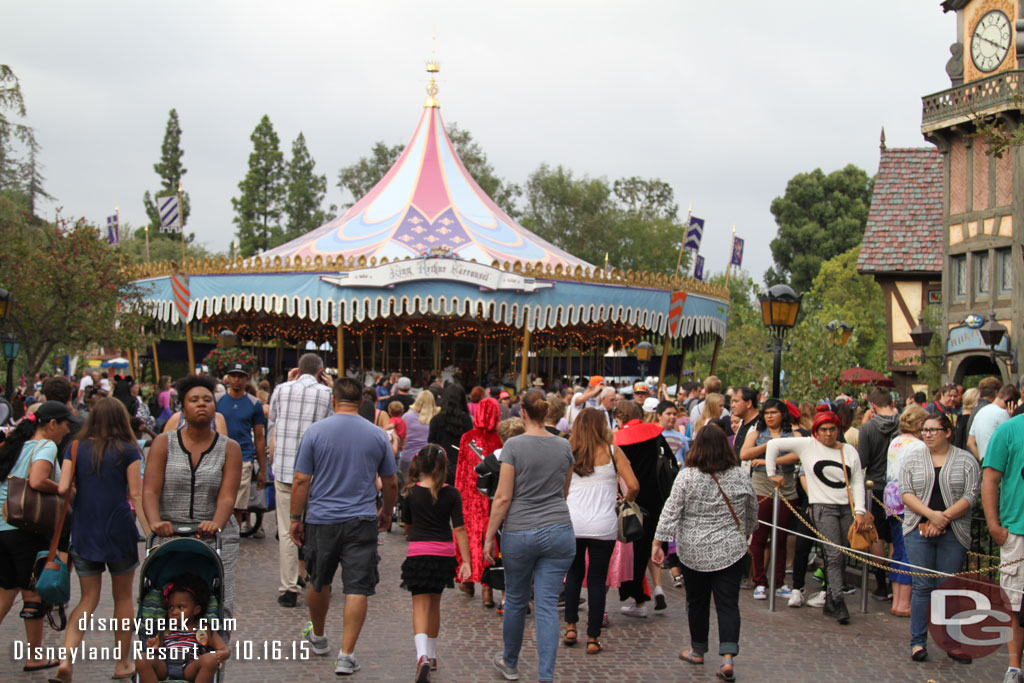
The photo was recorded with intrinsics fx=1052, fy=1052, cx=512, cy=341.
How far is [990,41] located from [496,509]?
21.5 metres

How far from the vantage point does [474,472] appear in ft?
27.0

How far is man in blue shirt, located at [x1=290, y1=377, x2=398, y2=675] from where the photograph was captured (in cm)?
618

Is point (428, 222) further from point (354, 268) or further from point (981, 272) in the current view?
point (981, 272)

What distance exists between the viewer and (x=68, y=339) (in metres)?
22.9

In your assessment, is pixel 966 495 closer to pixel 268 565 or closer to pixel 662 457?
pixel 662 457

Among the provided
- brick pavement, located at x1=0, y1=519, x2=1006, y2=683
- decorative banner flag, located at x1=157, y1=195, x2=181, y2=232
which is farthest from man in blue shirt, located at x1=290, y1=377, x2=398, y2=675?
decorative banner flag, located at x1=157, y1=195, x2=181, y2=232

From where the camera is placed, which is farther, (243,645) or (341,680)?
(243,645)

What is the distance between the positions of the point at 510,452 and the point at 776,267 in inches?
2282

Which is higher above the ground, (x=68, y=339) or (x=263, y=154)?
(x=263, y=154)

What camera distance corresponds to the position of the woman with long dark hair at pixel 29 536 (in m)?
6.09

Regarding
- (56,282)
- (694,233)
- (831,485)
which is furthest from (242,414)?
(694,233)

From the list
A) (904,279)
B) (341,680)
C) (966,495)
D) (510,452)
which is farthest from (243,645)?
(904,279)

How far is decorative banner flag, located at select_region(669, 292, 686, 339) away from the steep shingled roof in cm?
579

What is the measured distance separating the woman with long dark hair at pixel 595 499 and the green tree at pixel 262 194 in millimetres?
56157
